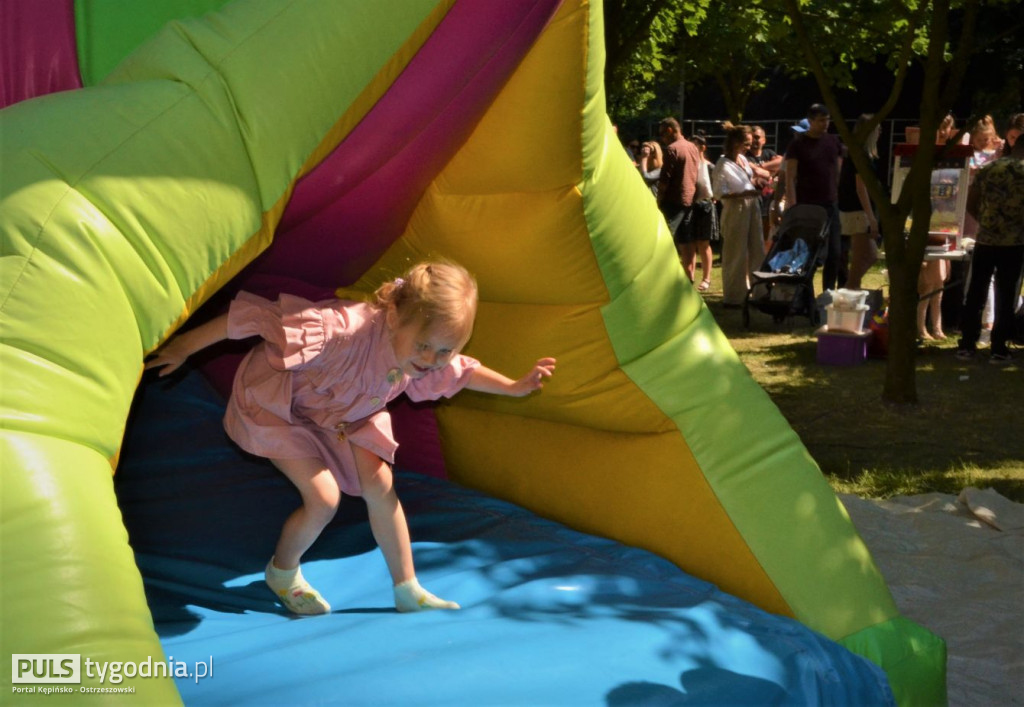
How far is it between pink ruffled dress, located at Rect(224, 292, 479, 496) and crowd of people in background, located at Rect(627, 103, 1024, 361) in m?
4.54

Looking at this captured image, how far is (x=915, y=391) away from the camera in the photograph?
714 centimetres

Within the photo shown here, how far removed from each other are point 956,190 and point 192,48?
24.9ft

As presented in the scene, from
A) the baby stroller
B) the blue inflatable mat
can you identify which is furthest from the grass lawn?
the blue inflatable mat

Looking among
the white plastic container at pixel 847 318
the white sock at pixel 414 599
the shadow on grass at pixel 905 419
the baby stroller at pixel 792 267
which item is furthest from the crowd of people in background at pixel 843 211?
the white sock at pixel 414 599

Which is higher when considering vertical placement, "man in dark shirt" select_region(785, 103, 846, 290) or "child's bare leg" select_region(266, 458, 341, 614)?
"man in dark shirt" select_region(785, 103, 846, 290)

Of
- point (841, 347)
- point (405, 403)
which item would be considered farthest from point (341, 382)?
point (841, 347)

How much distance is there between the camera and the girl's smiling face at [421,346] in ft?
10.4

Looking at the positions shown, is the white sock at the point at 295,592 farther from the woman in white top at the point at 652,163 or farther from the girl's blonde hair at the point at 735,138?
the woman in white top at the point at 652,163

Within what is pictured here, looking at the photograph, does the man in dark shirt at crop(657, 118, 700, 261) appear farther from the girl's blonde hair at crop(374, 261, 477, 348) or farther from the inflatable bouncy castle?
the girl's blonde hair at crop(374, 261, 477, 348)

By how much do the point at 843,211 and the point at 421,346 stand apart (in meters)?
7.39

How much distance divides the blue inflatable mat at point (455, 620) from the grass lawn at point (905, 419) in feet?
8.29

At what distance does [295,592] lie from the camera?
11.0 ft

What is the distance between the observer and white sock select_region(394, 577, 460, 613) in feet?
10.9

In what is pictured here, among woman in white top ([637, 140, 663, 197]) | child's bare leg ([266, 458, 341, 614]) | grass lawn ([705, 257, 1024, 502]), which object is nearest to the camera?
child's bare leg ([266, 458, 341, 614])
